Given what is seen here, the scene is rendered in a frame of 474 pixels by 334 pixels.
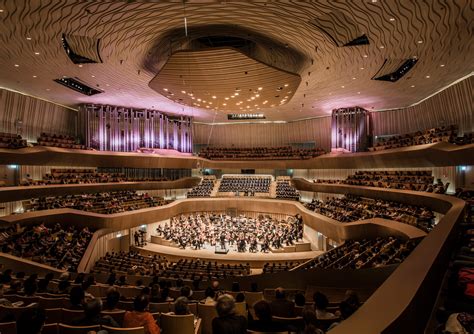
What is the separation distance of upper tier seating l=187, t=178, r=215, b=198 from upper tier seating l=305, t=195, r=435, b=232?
8950 millimetres

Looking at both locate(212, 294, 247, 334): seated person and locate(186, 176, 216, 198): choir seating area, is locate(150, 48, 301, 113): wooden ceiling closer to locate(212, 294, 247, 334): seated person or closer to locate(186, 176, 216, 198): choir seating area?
locate(186, 176, 216, 198): choir seating area

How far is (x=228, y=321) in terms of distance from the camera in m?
2.47

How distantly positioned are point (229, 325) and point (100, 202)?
19026 mm

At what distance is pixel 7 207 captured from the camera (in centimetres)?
1583

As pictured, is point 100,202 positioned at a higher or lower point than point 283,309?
A: lower

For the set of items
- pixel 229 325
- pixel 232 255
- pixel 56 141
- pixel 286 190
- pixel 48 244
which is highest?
pixel 56 141

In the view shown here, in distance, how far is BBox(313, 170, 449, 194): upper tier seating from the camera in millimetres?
13438

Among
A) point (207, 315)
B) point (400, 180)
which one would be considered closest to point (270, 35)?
point (207, 315)

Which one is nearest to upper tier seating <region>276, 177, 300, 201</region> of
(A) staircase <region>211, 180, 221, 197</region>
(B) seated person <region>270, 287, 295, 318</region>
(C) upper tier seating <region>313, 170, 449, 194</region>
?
(C) upper tier seating <region>313, 170, 449, 194</region>

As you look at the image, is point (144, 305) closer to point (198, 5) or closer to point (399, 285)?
point (399, 285)

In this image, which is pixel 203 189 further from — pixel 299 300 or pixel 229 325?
pixel 229 325

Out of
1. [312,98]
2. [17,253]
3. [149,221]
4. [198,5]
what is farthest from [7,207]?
[312,98]

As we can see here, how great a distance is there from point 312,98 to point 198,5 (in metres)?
13.1

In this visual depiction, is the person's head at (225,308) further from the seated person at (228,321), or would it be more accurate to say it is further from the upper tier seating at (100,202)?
the upper tier seating at (100,202)
